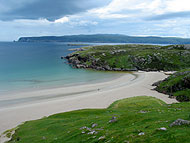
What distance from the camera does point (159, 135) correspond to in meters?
15.9

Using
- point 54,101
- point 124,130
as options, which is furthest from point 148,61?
point 124,130

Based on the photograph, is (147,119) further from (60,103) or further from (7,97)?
(7,97)

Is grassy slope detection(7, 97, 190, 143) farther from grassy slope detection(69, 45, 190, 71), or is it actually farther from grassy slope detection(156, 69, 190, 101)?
grassy slope detection(69, 45, 190, 71)

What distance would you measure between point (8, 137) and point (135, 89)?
2215 inches

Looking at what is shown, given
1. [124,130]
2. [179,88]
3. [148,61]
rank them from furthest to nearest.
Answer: [148,61] → [179,88] → [124,130]

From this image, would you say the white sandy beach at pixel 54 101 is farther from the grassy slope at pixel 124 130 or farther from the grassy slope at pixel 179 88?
the grassy slope at pixel 124 130

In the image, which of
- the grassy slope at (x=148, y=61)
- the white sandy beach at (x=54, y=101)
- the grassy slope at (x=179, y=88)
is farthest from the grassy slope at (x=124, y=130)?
the grassy slope at (x=148, y=61)

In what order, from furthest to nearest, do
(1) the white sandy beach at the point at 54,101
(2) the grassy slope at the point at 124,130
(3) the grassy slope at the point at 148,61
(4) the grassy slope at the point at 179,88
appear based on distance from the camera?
(3) the grassy slope at the point at 148,61 < (4) the grassy slope at the point at 179,88 < (1) the white sandy beach at the point at 54,101 < (2) the grassy slope at the point at 124,130

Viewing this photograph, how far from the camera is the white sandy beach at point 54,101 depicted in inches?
1885

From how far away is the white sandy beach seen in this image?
4788 centimetres

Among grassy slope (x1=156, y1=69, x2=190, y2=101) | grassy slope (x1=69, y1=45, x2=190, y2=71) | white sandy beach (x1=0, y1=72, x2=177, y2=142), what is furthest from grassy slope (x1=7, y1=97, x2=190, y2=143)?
grassy slope (x1=69, y1=45, x2=190, y2=71)

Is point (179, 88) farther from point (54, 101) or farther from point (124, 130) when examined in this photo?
point (54, 101)

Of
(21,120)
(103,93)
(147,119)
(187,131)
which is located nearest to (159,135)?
(187,131)

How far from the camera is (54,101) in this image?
60.2m
